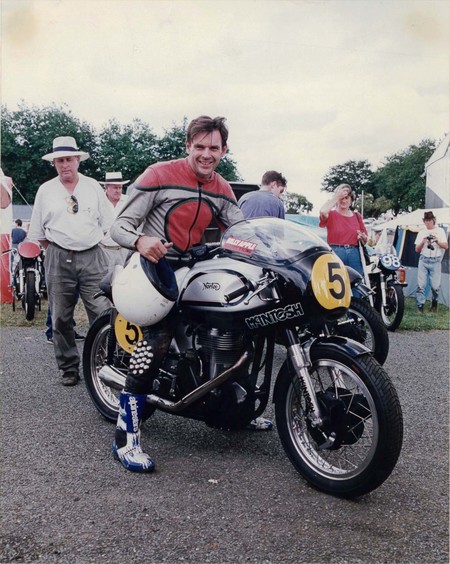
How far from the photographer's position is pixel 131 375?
11.1 ft

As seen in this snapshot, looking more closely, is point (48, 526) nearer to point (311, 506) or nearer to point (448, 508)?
point (311, 506)

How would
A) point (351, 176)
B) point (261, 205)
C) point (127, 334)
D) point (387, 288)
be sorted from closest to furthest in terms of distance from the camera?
point (127, 334) → point (261, 205) → point (387, 288) → point (351, 176)

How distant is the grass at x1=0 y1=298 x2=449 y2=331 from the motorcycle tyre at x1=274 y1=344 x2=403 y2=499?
5.80 meters

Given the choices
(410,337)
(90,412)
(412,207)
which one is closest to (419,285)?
(410,337)

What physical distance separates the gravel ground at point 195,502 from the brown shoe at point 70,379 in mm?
725

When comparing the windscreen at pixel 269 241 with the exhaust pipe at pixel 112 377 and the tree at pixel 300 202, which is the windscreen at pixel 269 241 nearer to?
the exhaust pipe at pixel 112 377

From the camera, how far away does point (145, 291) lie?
3209 mm

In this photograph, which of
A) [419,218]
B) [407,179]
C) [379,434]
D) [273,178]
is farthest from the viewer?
[407,179]

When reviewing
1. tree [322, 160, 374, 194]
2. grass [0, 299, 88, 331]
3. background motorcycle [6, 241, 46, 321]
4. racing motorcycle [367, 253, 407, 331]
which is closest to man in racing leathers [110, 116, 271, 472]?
grass [0, 299, 88, 331]

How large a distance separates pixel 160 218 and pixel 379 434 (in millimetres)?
1720

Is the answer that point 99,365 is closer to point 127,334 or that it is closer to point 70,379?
point 127,334

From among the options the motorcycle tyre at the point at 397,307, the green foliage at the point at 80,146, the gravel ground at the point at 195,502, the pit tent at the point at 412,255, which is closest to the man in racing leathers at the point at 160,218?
the gravel ground at the point at 195,502

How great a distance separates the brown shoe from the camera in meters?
5.20

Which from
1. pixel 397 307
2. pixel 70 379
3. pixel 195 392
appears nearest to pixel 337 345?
pixel 195 392
